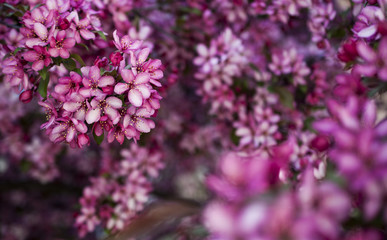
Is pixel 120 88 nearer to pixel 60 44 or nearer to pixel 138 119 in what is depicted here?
pixel 138 119

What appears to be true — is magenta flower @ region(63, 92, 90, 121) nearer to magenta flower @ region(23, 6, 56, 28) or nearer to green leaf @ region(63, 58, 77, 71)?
green leaf @ region(63, 58, 77, 71)

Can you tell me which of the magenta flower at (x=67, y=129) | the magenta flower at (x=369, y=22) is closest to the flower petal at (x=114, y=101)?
the magenta flower at (x=67, y=129)

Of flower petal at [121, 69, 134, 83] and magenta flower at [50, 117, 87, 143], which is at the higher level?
flower petal at [121, 69, 134, 83]

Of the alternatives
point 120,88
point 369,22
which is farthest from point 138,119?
point 369,22

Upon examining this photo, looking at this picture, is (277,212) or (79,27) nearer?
(277,212)

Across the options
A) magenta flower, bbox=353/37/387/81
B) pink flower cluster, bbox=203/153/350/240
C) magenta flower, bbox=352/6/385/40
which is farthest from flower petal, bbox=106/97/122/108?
magenta flower, bbox=352/6/385/40

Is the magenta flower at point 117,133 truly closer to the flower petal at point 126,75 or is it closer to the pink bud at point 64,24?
the flower petal at point 126,75
